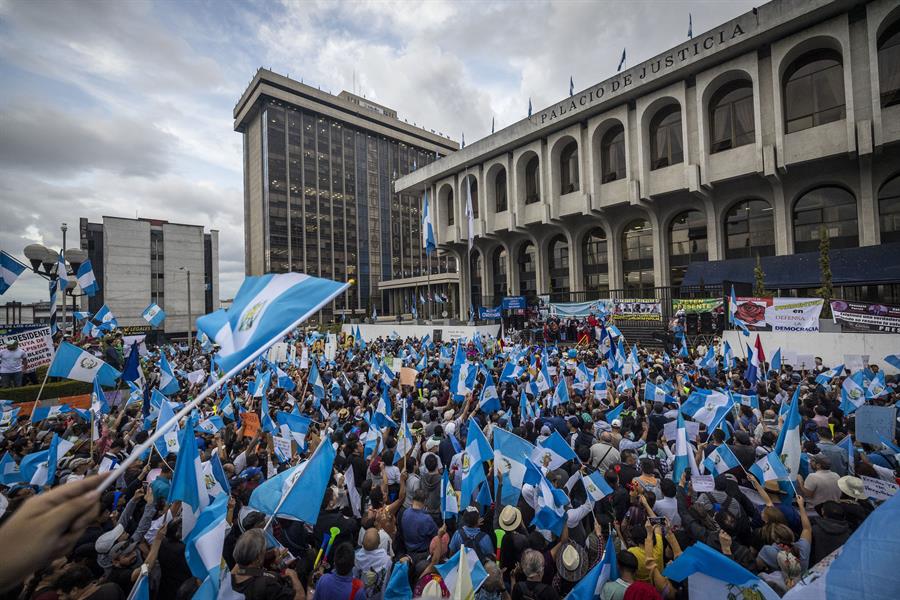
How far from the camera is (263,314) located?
3.11 meters

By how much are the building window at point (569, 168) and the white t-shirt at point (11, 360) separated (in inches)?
1235

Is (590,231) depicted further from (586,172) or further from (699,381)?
(699,381)

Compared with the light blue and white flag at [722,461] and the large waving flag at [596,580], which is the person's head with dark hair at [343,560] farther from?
the light blue and white flag at [722,461]

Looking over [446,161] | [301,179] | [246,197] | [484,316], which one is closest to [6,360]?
[484,316]

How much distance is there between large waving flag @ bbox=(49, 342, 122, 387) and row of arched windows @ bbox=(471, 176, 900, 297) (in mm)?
23547

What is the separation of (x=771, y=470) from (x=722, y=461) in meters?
0.46

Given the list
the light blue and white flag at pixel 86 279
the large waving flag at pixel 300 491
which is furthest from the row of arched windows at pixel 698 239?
the light blue and white flag at pixel 86 279

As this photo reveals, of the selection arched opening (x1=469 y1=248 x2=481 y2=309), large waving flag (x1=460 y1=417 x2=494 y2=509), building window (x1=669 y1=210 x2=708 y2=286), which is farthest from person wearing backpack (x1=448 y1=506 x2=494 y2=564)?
arched opening (x1=469 y1=248 x2=481 y2=309)

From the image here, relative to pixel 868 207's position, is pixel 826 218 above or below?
below

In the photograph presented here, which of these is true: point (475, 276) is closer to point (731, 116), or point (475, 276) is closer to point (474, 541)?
point (731, 116)

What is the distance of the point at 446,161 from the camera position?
1542 inches

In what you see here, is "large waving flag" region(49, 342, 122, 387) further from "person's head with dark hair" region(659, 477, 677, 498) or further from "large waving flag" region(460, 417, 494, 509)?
"person's head with dark hair" region(659, 477, 677, 498)

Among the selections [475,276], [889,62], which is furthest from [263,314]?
[475,276]

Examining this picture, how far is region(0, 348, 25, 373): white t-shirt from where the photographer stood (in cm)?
1113
